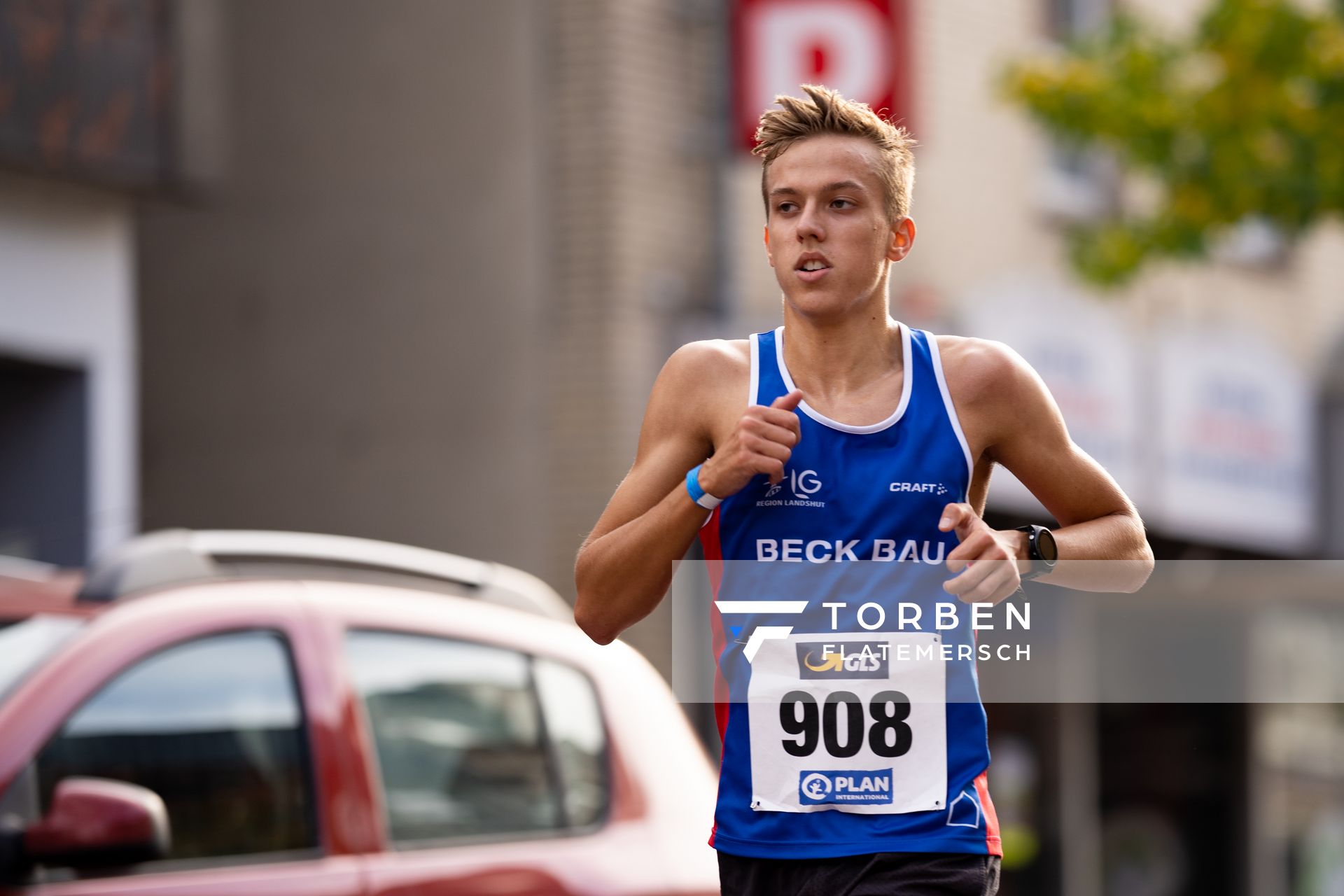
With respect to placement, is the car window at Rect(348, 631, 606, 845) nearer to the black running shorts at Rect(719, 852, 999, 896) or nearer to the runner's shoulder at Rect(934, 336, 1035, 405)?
the black running shorts at Rect(719, 852, 999, 896)

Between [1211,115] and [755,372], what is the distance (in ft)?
28.7

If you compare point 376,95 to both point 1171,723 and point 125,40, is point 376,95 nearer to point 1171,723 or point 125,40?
point 125,40

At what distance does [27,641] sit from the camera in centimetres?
466

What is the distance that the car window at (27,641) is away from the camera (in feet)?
14.9

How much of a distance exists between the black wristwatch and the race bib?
0.18 meters

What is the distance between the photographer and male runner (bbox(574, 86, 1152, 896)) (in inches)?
129

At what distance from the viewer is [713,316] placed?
12.9m

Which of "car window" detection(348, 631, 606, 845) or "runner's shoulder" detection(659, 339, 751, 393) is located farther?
"car window" detection(348, 631, 606, 845)

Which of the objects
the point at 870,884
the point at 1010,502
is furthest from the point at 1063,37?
the point at 870,884

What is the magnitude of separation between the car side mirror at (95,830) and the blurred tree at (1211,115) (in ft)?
26.9

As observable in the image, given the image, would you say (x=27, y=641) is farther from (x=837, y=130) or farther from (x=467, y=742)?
(x=837, y=130)

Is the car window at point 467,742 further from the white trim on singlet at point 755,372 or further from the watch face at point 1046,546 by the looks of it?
the watch face at point 1046,546

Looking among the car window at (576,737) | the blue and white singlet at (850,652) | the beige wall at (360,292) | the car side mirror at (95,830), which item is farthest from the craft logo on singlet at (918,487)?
the beige wall at (360,292)

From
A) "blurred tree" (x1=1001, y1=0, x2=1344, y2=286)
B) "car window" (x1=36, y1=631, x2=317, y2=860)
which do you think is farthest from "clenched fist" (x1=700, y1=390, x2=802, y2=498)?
"blurred tree" (x1=1001, y1=0, x2=1344, y2=286)
